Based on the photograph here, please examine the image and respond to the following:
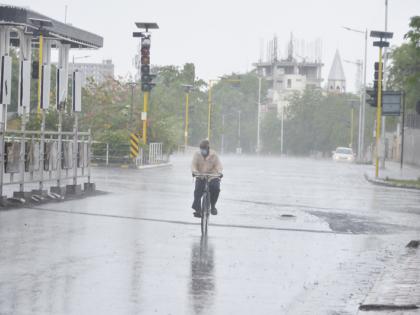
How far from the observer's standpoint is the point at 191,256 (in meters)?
14.8

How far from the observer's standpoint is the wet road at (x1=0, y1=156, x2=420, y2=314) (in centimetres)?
1067

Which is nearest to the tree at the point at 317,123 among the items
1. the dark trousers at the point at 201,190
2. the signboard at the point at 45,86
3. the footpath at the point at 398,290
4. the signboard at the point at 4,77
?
the signboard at the point at 45,86

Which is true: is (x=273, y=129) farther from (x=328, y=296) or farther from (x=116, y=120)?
(x=328, y=296)

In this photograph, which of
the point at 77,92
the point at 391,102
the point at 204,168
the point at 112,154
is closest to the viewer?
the point at 204,168

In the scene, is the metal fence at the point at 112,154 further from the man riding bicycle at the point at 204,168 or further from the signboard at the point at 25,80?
the man riding bicycle at the point at 204,168

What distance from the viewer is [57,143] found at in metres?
27.0

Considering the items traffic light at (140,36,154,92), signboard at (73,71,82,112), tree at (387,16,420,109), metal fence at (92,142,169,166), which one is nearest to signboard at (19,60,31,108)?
signboard at (73,71,82,112)

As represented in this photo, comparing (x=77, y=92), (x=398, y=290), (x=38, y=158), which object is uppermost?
(x=77, y=92)

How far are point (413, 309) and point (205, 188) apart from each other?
374 inches

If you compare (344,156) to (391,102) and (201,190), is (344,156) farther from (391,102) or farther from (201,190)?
(201,190)

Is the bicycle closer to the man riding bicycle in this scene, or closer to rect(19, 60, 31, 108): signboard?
the man riding bicycle

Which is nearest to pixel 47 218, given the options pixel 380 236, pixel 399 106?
pixel 380 236

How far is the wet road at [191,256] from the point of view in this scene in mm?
10672

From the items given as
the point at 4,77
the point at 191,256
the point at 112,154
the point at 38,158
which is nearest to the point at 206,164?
the point at 191,256
